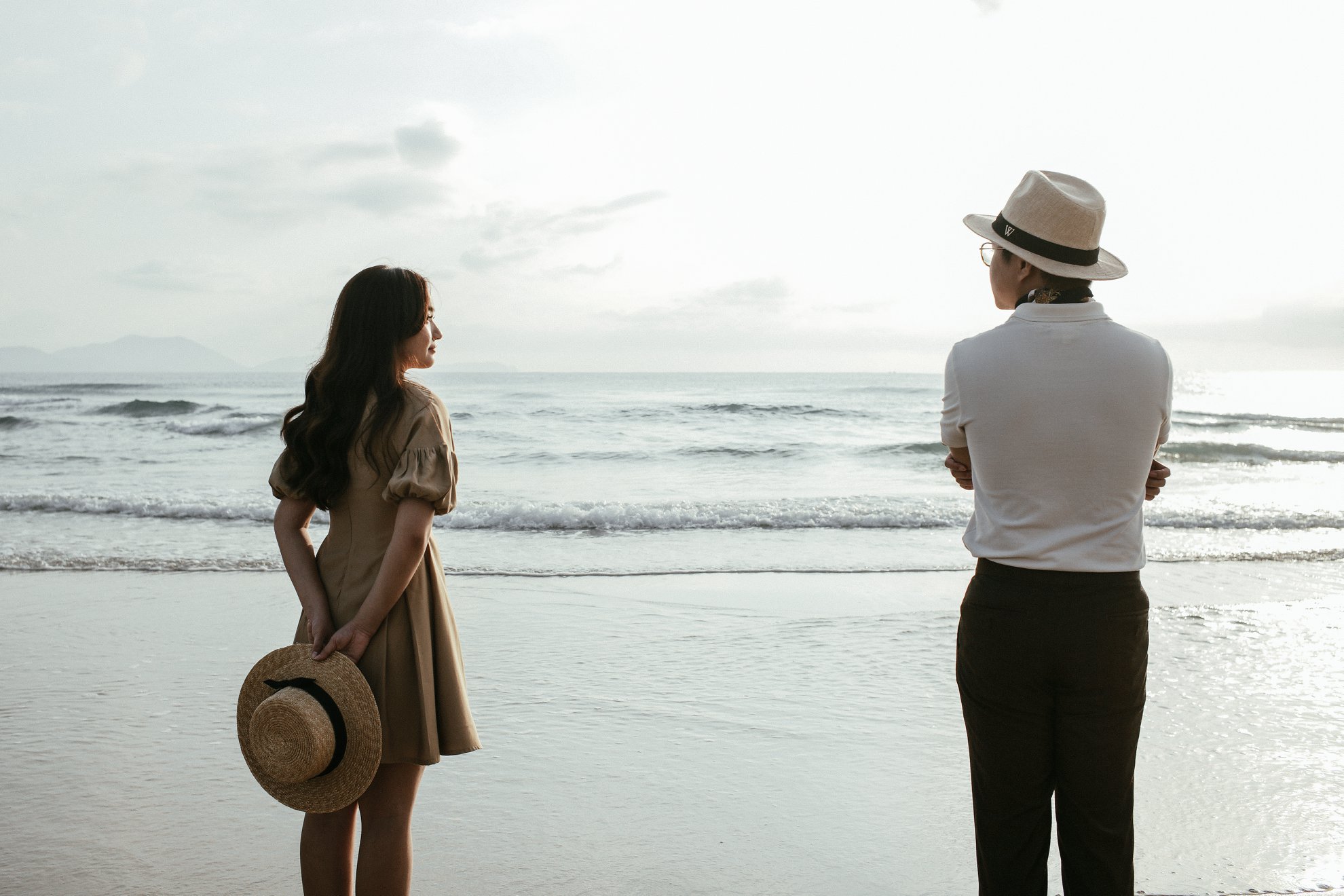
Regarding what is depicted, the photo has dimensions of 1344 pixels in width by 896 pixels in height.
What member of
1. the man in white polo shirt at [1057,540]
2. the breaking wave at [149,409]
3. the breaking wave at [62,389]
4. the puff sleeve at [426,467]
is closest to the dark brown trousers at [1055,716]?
the man in white polo shirt at [1057,540]

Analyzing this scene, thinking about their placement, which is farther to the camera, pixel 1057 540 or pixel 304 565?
pixel 304 565

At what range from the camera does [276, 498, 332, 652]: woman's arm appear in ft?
6.97

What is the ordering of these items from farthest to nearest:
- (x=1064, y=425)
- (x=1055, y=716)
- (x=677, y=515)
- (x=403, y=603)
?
(x=677, y=515)
(x=403, y=603)
(x=1055, y=716)
(x=1064, y=425)

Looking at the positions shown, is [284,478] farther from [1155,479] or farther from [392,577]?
[1155,479]

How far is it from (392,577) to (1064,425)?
1410mm

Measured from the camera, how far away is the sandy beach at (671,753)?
278 cm

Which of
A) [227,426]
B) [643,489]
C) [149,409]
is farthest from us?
[149,409]

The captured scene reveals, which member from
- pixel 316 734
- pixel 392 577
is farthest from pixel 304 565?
pixel 316 734

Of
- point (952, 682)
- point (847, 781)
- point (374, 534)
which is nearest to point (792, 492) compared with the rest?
point (952, 682)

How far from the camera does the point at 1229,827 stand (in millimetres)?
2957

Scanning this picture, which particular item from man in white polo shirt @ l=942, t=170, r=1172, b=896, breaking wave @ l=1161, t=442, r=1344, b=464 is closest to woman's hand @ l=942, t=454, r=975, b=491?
man in white polo shirt @ l=942, t=170, r=1172, b=896

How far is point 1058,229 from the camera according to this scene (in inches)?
70.3

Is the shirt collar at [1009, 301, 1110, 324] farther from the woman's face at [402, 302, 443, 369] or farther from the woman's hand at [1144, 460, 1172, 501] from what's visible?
the woman's face at [402, 302, 443, 369]

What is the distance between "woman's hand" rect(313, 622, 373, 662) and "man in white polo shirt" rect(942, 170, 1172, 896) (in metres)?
1.29
